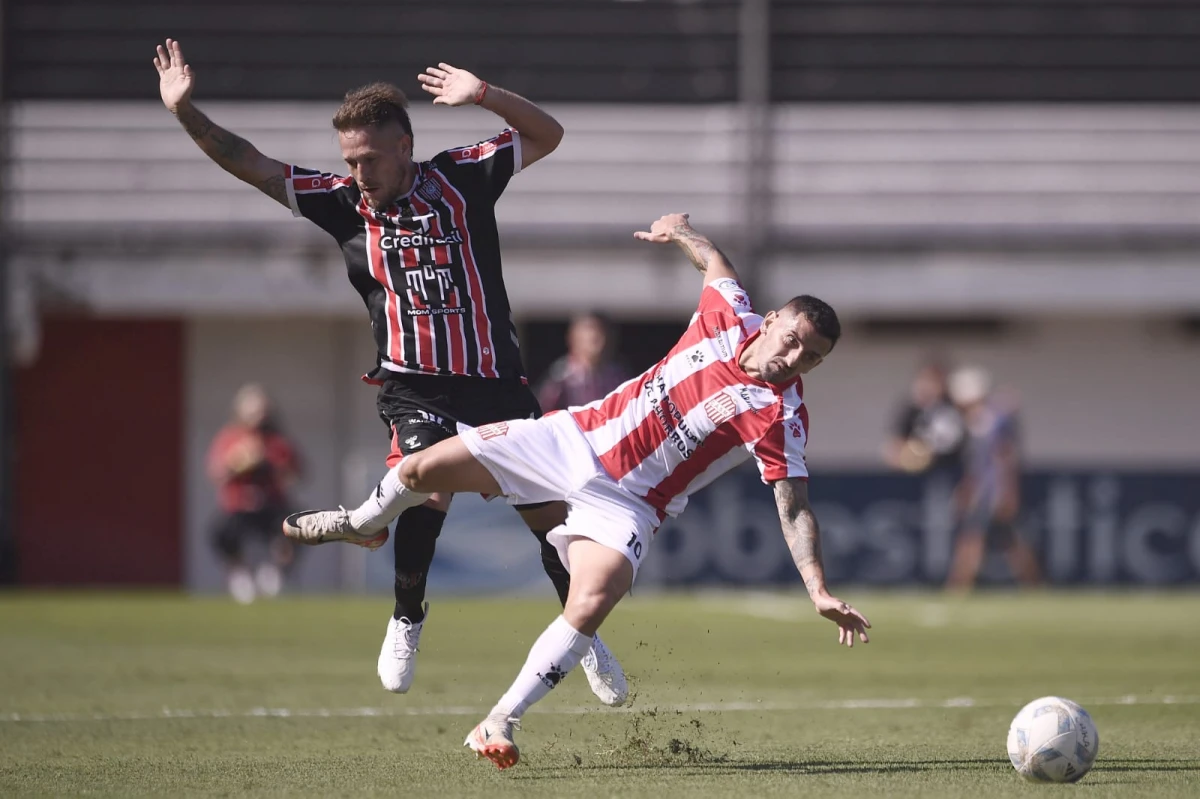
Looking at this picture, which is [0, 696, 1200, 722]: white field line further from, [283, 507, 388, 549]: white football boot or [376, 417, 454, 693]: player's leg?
[283, 507, 388, 549]: white football boot

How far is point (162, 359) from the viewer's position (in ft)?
71.6

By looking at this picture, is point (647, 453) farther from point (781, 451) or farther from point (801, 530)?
point (801, 530)

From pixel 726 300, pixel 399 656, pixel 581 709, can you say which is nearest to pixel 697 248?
pixel 726 300

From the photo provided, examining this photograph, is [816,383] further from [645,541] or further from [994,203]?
[645,541]

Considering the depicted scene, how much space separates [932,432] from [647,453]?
1268cm

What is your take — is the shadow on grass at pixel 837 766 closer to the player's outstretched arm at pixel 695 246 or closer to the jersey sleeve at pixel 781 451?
the jersey sleeve at pixel 781 451

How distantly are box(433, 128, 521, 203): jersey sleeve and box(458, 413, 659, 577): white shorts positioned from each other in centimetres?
121

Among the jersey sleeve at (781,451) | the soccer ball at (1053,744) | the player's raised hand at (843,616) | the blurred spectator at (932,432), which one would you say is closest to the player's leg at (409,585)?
the jersey sleeve at (781,451)

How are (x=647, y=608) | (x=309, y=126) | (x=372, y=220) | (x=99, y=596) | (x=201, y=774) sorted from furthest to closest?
(x=309, y=126) → (x=99, y=596) → (x=647, y=608) → (x=372, y=220) → (x=201, y=774)

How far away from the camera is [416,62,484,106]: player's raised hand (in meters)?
7.05

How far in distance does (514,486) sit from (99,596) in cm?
1299

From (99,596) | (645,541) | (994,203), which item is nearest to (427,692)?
(645,541)

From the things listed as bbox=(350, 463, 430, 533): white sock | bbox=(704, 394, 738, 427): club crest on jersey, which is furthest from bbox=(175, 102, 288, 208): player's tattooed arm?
bbox=(704, 394, 738, 427): club crest on jersey

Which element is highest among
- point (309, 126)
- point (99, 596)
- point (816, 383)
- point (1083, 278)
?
point (309, 126)
